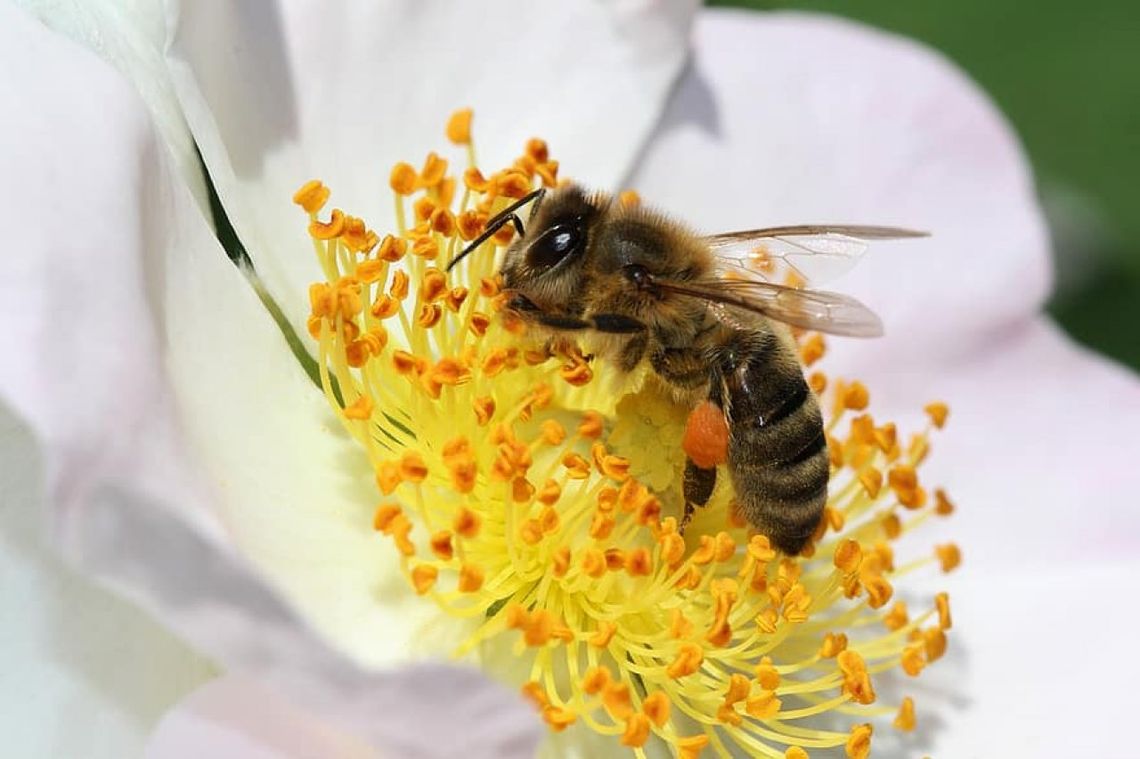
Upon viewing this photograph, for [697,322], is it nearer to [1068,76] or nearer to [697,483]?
[697,483]

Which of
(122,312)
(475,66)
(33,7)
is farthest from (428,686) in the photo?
(475,66)

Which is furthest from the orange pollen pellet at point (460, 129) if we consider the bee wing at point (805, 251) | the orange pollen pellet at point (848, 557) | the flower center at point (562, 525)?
the orange pollen pellet at point (848, 557)

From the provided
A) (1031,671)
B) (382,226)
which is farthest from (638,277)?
(1031,671)

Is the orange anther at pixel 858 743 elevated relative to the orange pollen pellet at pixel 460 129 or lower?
lower

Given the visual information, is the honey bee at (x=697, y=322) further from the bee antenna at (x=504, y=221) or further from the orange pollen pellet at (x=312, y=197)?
the orange pollen pellet at (x=312, y=197)

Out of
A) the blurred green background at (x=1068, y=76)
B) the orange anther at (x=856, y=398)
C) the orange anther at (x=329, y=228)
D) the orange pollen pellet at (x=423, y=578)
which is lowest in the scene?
the blurred green background at (x=1068, y=76)

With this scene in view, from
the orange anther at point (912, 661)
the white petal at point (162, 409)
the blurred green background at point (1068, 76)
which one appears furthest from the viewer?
the blurred green background at point (1068, 76)

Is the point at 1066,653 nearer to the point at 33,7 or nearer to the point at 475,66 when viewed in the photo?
the point at 475,66
